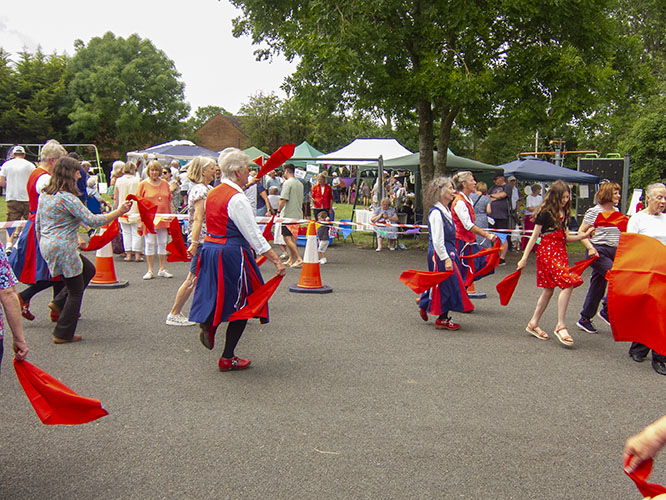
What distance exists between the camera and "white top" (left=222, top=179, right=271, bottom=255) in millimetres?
4848

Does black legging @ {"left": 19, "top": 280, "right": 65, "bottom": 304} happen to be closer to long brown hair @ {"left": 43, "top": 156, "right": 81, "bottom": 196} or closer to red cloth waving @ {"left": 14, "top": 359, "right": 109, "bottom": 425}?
long brown hair @ {"left": 43, "top": 156, "right": 81, "bottom": 196}

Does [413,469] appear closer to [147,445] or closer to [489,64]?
[147,445]

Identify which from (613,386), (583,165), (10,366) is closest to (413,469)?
(613,386)

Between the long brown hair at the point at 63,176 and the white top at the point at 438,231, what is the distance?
369 centimetres

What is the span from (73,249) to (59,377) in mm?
1343

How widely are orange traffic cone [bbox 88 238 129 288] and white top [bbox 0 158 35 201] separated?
109 inches

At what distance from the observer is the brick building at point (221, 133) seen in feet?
248

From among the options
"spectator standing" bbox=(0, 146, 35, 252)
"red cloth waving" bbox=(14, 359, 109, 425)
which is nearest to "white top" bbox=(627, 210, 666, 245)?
"red cloth waving" bbox=(14, 359, 109, 425)

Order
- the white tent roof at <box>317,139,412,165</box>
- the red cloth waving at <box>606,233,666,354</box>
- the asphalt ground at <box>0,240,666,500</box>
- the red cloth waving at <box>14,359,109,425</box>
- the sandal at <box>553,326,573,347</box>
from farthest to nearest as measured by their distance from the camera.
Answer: the white tent roof at <box>317,139,412,165</box>, the sandal at <box>553,326,573,347</box>, the asphalt ground at <box>0,240,666,500</box>, the red cloth waving at <box>14,359,109,425</box>, the red cloth waving at <box>606,233,666,354</box>

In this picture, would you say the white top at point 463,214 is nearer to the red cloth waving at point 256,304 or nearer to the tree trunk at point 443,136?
the red cloth waving at point 256,304

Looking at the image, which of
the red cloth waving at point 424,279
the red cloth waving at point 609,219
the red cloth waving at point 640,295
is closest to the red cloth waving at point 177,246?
the red cloth waving at point 424,279

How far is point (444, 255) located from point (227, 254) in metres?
2.68

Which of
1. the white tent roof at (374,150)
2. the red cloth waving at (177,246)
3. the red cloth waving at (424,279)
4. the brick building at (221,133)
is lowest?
the red cloth waving at (424,279)

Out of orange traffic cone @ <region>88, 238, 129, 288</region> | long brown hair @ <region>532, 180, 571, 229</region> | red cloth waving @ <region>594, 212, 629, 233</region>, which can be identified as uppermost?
long brown hair @ <region>532, 180, 571, 229</region>
